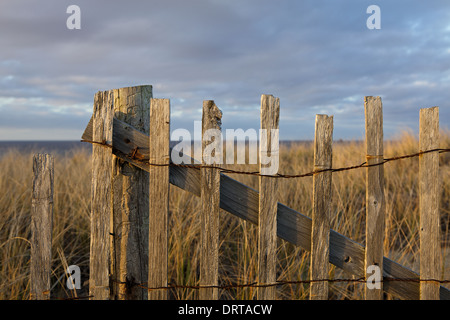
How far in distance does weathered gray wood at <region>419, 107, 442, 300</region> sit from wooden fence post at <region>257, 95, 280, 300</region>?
3.41ft

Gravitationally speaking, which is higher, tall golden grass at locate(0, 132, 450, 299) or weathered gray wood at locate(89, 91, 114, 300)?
weathered gray wood at locate(89, 91, 114, 300)

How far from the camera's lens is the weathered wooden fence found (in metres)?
2.14

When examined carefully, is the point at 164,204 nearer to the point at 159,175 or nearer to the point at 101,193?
the point at 159,175

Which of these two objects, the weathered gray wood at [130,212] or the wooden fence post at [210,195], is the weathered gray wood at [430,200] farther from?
the weathered gray wood at [130,212]

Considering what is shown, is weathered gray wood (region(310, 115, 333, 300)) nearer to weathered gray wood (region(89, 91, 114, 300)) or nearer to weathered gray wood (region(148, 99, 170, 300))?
weathered gray wood (region(148, 99, 170, 300))

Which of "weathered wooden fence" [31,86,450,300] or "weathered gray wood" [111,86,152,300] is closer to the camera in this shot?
"weathered wooden fence" [31,86,450,300]

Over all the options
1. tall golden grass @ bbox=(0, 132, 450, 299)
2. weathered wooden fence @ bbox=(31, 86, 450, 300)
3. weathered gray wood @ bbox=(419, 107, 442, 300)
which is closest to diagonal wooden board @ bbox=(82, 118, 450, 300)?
weathered wooden fence @ bbox=(31, 86, 450, 300)

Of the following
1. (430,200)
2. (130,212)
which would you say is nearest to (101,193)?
(130,212)

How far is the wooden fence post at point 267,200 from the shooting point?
213 cm

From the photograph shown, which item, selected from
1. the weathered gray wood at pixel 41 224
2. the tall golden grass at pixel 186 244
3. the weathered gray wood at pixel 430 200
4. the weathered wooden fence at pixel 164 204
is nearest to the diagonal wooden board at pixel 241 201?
the weathered wooden fence at pixel 164 204

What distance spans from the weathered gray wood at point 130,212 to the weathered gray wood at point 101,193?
0.11 meters

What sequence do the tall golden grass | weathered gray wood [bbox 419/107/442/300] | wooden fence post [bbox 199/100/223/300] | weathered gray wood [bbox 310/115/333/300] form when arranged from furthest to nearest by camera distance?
the tall golden grass
weathered gray wood [bbox 419/107/442/300]
weathered gray wood [bbox 310/115/333/300]
wooden fence post [bbox 199/100/223/300]
